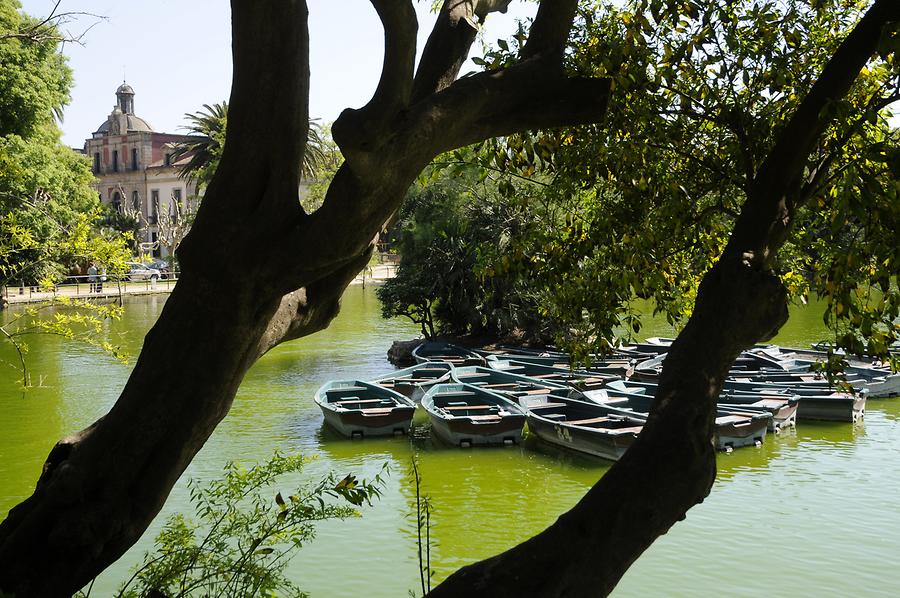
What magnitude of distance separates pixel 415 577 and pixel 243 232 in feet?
21.8

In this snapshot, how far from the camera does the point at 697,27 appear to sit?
5.43m

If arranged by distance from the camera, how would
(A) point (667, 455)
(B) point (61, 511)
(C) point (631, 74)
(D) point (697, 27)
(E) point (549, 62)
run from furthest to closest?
(D) point (697, 27), (C) point (631, 74), (E) point (549, 62), (B) point (61, 511), (A) point (667, 455)

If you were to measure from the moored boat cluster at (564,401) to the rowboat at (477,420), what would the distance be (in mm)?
18

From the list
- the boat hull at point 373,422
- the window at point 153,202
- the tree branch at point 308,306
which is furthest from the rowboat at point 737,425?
the window at point 153,202

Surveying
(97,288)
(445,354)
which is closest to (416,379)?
(445,354)

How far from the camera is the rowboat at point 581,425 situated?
13.7 metres

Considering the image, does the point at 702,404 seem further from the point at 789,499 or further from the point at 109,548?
the point at 789,499

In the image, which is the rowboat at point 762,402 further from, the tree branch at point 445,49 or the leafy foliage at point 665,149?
the tree branch at point 445,49

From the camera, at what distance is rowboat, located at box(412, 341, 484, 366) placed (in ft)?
71.3

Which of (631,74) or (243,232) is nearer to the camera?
(243,232)

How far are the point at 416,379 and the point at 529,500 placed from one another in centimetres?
720

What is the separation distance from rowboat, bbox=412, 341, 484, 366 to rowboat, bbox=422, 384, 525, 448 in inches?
179

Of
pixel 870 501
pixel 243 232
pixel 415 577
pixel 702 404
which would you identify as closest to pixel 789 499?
pixel 870 501

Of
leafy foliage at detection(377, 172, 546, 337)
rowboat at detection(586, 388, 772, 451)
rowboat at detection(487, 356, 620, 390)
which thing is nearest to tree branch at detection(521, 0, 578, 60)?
rowboat at detection(586, 388, 772, 451)
